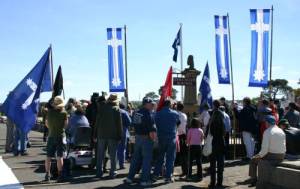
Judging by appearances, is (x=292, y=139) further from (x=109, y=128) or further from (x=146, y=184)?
(x=109, y=128)

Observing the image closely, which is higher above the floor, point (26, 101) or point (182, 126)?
point (26, 101)

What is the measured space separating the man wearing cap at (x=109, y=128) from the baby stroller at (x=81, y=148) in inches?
40.0

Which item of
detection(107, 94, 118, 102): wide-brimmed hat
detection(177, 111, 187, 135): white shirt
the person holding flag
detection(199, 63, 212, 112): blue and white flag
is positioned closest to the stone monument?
detection(199, 63, 212, 112): blue and white flag

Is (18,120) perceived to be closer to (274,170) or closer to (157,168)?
(157,168)

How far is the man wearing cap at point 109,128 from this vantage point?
10742 mm

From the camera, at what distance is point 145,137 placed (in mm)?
10117

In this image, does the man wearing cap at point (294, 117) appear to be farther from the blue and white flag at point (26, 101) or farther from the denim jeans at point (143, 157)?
the blue and white flag at point (26, 101)

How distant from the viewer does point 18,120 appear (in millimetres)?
12953

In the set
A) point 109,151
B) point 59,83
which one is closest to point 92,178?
point 109,151

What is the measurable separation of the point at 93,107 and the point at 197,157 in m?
3.83

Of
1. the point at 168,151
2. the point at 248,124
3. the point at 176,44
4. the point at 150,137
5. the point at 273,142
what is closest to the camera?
the point at 273,142

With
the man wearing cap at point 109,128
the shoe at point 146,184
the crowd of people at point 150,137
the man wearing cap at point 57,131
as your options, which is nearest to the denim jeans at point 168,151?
the crowd of people at point 150,137

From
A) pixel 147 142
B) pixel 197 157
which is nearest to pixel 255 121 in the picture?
pixel 197 157

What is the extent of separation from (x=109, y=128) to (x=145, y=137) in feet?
3.40
